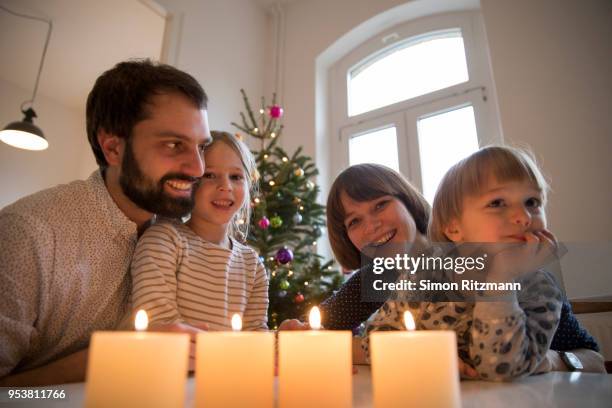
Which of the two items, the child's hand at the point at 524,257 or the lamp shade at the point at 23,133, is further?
the lamp shade at the point at 23,133

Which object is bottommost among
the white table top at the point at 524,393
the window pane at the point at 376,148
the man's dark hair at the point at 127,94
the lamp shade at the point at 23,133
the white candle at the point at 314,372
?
the white table top at the point at 524,393

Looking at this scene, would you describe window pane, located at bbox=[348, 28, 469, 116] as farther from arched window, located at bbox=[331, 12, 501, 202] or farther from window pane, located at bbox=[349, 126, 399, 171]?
window pane, located at bbox=[349, 126, 399, 171]

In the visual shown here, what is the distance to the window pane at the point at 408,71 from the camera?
305 centimetres

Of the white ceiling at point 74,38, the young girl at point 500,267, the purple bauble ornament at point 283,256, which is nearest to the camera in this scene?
the young girl at point 500,267

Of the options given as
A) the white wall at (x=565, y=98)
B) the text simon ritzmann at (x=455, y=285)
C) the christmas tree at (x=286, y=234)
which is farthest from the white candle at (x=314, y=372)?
the white wall at (x=565, y=98)

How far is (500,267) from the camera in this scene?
75 centimetres

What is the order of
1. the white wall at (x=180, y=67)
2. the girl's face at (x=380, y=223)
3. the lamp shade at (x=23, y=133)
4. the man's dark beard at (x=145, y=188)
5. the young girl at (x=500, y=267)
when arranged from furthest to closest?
the white wall at (x=180, y=67) < the lamp shade at (x=23, y=133) < the girl's face at (x=380, y=223) < the man's dark beard at (x=145, y=188) < the young girl at (x=500, y=267)

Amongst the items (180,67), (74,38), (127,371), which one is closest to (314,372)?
(127,371)

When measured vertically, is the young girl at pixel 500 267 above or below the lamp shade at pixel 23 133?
below

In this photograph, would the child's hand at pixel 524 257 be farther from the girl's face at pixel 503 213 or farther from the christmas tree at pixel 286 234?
the christmas tree at pixel 286 234

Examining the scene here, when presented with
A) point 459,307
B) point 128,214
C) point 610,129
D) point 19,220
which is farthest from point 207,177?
point 610,129

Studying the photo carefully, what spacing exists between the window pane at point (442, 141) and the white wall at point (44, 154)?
3284 millimetres

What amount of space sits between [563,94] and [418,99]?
108 centimetres

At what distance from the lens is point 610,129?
205cm
